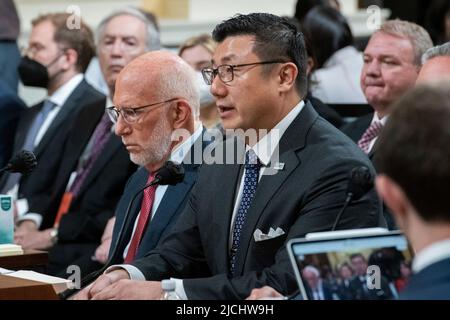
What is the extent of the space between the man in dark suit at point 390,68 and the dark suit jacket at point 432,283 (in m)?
2.41

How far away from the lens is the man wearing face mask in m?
5.00

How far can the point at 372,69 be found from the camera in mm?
4164

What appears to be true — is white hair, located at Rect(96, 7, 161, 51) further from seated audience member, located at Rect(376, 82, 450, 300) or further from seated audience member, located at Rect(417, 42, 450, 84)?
seated audience member, located at Rect(376, 82, 450, 300)

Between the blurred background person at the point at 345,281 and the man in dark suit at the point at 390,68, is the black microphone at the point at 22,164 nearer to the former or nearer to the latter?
the man in dark suit at the point at 390,68

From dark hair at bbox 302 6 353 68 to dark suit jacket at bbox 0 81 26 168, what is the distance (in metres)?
1.59

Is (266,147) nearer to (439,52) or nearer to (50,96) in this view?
(439,52)

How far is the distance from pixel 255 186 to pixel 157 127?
2.22 ft

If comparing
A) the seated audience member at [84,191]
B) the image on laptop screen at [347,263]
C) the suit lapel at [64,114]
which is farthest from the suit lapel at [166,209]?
the suit lapel at [64,114]

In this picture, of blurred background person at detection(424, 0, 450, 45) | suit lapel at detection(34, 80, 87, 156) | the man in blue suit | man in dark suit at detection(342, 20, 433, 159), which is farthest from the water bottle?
blurred background person at detection(424, 0, 450, 45)

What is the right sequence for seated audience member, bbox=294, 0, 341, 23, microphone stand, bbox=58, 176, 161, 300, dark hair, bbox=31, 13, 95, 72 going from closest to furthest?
microphone stand, bbox=58, 176, 161, 300 < dark hair, bbox=31, 13, 95, 72 < seated audience member, bbox=294, 0, 341, 23

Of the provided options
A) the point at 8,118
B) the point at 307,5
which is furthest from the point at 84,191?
the point at 307,5

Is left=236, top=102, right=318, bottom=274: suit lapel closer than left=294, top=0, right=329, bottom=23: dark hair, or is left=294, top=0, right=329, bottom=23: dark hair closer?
left=236, top=102, right=318, bottom=274: suit lapel
